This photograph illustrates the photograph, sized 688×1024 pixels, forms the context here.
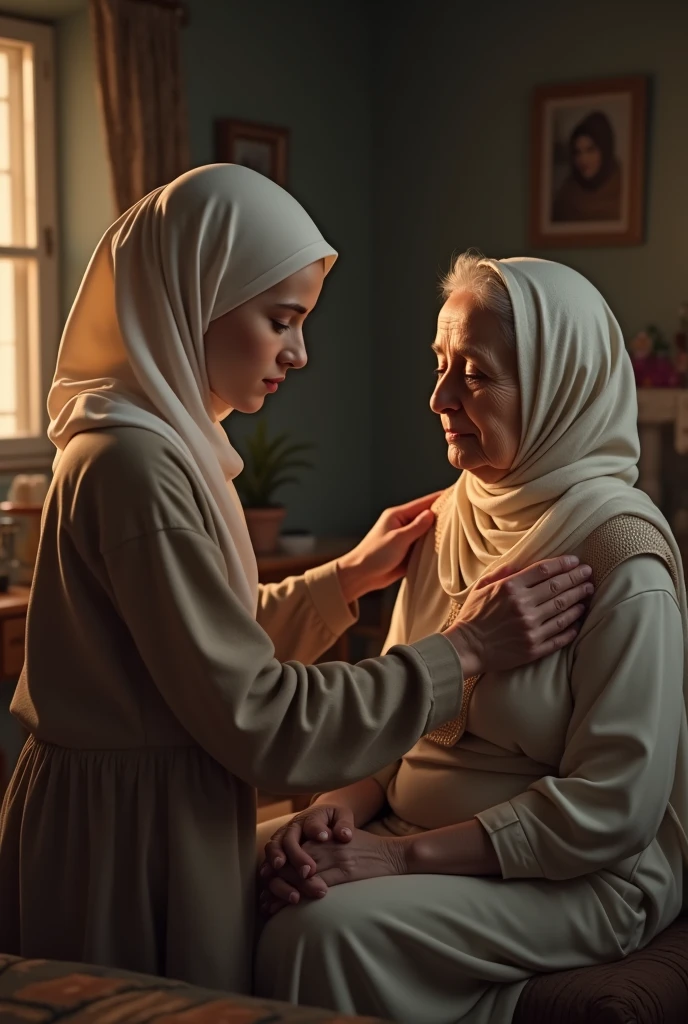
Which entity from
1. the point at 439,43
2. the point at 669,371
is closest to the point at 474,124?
the point at 439,43

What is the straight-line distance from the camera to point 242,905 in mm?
1760

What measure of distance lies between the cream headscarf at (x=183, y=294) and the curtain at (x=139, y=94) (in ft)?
8.94

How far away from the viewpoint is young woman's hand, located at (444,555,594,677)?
6.07ft

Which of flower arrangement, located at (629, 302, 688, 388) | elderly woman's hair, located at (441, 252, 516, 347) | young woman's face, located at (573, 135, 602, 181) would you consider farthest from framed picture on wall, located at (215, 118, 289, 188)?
elderly woman's hair, located at (441, 252, 516, 347)

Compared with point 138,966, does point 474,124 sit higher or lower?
higher

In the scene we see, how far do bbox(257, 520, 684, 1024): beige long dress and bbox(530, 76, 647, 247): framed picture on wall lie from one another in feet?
11.8

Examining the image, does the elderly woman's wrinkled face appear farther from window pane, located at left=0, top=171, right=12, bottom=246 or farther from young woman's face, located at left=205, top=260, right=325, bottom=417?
window pane, located at left=0, top=171, right=12, bottom=246

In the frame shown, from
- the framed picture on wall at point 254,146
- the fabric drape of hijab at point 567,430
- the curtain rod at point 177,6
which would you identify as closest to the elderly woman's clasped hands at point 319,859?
the fabric drape of hijab at point 567,430

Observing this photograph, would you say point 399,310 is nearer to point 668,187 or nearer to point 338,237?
point 338,237

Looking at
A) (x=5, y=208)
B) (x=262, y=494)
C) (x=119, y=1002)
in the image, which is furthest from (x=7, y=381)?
(x=119, y=1002)

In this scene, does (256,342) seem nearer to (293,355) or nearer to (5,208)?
(293,355)

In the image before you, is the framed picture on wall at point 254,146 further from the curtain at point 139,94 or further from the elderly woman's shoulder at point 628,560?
the elderly woman's shoulder at point 628,560

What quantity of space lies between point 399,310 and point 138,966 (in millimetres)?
4503

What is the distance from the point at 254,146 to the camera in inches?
206
